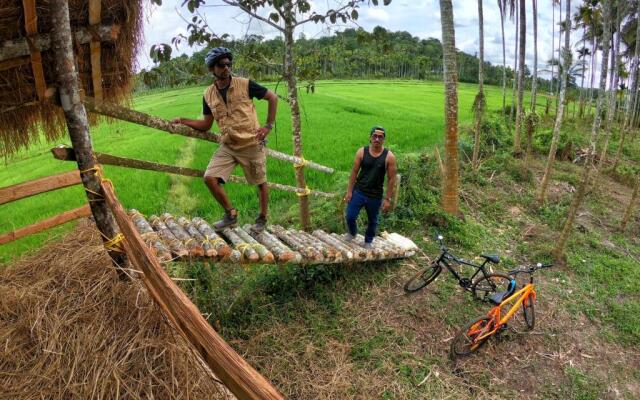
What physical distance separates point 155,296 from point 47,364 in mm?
546

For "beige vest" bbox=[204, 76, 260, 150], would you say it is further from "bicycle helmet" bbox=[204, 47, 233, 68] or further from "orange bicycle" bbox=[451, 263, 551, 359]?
"orange bicycle" bbox=[451, 263, 551, 359]

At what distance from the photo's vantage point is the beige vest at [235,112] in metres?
3.40

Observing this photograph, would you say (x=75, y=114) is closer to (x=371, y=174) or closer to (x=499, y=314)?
(x=371, y=174)

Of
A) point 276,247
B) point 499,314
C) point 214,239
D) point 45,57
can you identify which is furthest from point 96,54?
point 499,314

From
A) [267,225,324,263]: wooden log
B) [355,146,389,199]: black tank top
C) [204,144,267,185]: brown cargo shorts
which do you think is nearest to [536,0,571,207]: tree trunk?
[355,146,389,199]: black tank top

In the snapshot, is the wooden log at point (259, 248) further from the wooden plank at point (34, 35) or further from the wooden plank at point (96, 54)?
the wooden plank at point (34, 35)

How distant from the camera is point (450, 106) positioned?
241 inches

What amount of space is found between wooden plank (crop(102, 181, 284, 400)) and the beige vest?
1.90 m

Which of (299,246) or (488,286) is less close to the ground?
(299,246)

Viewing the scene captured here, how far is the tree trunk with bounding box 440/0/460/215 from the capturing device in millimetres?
5855

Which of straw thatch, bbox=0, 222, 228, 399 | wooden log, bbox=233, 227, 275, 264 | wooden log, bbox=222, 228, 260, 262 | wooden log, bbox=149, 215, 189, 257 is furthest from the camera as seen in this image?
wooden log, bbox=233, 227, 275, 264

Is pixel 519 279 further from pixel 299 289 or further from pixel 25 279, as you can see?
pixel 25 279

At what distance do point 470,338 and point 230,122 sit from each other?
3.21m

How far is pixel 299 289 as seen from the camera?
4.77 m
